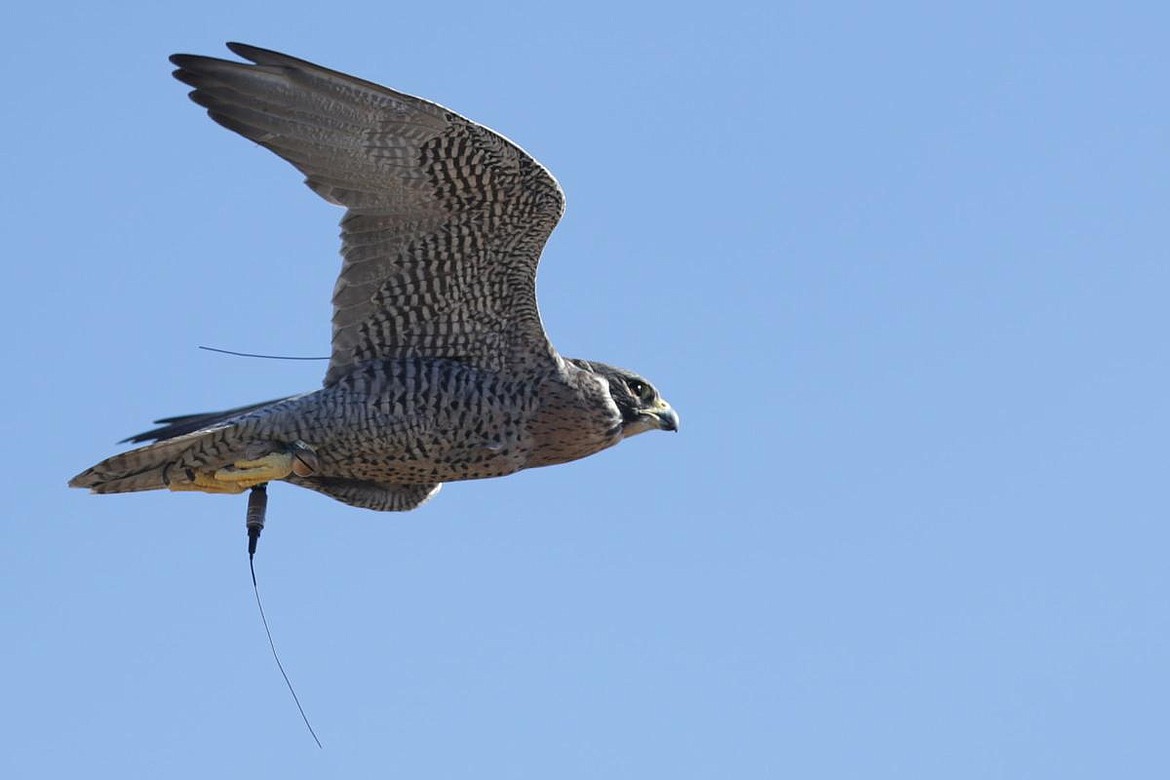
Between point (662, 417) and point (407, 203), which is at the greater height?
point (407, 203)

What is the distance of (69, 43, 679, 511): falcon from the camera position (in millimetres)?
14914

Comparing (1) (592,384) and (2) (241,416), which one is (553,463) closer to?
(1) (592,384)

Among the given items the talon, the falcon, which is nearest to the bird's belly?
the falcon

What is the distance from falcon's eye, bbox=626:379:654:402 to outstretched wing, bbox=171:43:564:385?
1.18 m

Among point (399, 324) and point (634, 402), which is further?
point (634, 402)

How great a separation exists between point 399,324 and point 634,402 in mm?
2162

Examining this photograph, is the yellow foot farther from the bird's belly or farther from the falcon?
the bird's belly

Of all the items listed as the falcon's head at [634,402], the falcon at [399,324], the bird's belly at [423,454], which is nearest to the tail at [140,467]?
the falcon at [399,324]

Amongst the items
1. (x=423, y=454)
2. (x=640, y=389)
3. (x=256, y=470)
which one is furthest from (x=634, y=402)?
(x=256, y=470)

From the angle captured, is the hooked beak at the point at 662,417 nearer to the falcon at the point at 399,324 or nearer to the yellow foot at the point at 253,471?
the falcon at the point at 399,324

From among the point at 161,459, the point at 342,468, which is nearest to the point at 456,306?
the point at 342,468

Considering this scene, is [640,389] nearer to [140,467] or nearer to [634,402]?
[634,402]

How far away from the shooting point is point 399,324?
15.8 meters

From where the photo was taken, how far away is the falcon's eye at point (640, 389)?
1698 centimetres
